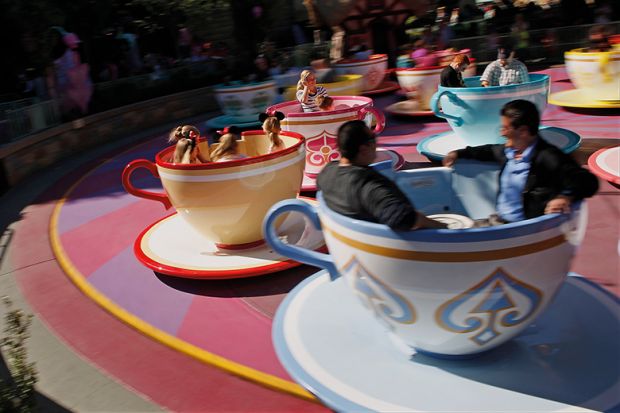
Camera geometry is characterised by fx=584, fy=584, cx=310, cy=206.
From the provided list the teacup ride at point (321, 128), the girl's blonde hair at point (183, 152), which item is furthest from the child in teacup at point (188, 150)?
the teacup ride at point (321, 128)

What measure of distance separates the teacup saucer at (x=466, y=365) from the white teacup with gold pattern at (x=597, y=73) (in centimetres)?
555

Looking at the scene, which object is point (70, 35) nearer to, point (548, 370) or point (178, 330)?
point (178, 330)

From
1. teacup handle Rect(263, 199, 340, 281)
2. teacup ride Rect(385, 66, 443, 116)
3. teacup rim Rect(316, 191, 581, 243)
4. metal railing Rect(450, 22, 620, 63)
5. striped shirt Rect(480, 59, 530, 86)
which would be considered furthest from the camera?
metal railing Rect(450, 22, 620, 63)

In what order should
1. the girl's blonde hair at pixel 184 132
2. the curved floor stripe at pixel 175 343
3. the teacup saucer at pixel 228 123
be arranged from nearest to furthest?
1. the curved floor stripe at pixel 175 343
2. the girl's blonde hair at pixel 184 132
3. the teacup saucer at pixel 228 123

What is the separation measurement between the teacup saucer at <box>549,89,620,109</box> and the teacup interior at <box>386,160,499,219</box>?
5493mm

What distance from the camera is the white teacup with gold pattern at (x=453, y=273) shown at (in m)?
1.81

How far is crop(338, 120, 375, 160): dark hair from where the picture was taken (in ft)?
7.23

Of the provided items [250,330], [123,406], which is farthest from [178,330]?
[123,406]

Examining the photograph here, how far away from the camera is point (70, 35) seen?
11.2 m

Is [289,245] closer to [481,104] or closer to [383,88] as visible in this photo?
[481,104]

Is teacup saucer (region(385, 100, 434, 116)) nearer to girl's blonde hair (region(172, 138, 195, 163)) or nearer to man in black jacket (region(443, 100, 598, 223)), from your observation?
girl's blonde hair (region(172, 138, 195, 163))

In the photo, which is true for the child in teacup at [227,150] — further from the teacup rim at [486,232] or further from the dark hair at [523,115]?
the teacup rim at [486,232]

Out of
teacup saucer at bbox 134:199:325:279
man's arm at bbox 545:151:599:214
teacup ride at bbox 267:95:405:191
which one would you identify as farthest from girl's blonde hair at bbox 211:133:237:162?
man's arm at bbox 545:151:599:214

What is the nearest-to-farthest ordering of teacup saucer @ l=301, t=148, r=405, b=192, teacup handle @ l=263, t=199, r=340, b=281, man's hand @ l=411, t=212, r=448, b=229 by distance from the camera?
1. man's hand @ l=411, t=212, r=448, b=229
2. teacup handle @ l=263, t=199, r=340, b=281
3. teacup saucer @ l=301, t=148, r=405, b=192
